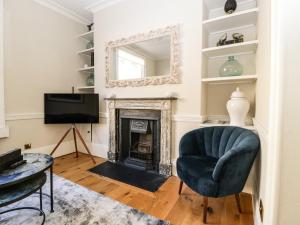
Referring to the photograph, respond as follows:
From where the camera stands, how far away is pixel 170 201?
6.04 feet

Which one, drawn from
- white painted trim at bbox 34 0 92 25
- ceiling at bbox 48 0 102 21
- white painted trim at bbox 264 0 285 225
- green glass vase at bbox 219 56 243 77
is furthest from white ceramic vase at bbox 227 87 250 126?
white painted trim at bbox 34 0 92 25

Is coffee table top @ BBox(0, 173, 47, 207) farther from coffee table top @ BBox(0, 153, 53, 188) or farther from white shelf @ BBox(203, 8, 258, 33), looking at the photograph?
white shelf @ BBox(203, 8, 258, 33)

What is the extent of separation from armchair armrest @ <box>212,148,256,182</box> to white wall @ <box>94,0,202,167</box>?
99cm

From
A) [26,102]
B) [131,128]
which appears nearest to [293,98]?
[131,128]

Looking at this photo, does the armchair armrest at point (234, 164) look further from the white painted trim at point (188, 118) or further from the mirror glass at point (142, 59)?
the mirror glass at point (142, 59)

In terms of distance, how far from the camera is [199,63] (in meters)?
2.27

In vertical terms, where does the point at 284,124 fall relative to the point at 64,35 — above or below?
below

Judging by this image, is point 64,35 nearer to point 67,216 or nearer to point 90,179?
point 90,179

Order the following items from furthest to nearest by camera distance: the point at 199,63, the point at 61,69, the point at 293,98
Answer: the point at 61,69, the point at 199,63, the point at 293,98

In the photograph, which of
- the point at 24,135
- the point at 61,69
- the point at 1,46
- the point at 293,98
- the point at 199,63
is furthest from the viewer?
the point at 61,69

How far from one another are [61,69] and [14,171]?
2.47m

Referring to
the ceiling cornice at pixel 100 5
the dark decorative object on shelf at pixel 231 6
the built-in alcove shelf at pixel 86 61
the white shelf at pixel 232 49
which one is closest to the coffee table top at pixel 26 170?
the built-in alcove shelf at pixel 86 61

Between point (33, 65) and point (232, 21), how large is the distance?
10.7 feet

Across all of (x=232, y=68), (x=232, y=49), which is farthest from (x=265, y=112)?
(x=232, y=49)
